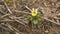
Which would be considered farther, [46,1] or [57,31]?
[46,1]

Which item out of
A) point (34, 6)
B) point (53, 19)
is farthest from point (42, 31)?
point (34, 6)

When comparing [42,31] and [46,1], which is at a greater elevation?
[46,1]

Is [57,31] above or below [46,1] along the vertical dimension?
below

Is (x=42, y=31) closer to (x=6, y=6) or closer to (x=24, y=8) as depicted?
(x=24, y=8)

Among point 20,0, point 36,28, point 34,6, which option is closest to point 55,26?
point 36,28

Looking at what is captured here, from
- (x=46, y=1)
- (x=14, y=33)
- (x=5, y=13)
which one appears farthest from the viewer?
(x=46, y=1)

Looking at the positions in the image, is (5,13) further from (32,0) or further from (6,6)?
(32,0)

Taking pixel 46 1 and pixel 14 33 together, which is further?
pixel 46 1

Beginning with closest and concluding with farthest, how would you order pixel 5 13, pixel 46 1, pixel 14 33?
pixel 14 33
pixel 5 13
pixel 46 1

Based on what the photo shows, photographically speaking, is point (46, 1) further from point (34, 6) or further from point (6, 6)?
point (6, 6)
